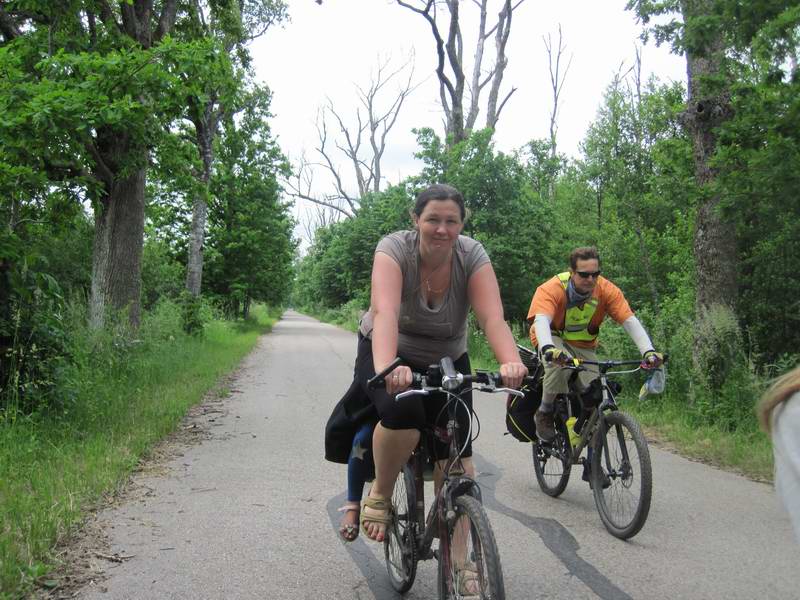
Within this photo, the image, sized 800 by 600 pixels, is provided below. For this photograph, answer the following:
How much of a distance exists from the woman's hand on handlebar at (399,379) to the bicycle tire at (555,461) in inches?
108

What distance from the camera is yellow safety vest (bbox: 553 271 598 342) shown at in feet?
16.9

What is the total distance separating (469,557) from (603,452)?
2289mm

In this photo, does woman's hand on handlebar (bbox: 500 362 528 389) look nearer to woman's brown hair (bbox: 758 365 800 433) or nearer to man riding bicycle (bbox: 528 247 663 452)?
woman's brown hair (bbox: 758 365 800 433)

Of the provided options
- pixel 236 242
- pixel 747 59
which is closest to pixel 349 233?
pixel 236 242

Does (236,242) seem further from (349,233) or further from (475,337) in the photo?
(475,337)

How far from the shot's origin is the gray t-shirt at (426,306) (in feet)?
10.1

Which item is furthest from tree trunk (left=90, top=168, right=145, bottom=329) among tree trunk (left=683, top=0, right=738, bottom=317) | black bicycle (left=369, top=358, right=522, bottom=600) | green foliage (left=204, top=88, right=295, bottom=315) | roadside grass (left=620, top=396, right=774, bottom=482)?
green foliage (left=204, top=88, right=295, bottom=315)

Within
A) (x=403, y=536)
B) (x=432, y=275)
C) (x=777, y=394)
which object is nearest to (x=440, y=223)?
(x=432, y=275)

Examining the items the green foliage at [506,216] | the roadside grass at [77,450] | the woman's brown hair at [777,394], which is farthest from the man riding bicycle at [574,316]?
the green foliage at [506,216]

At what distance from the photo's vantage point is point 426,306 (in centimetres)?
311

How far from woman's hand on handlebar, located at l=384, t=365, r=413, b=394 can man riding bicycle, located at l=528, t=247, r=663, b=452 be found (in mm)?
2330

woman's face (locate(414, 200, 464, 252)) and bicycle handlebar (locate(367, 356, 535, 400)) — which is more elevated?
woman's face (locate(414, 200, 464, 252))

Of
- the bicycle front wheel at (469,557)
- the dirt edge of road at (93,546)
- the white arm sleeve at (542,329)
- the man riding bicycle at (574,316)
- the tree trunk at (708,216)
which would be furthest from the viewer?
the tree trunk at (708,216)

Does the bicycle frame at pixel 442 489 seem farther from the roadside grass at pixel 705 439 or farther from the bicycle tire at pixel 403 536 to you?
the roadside grass at pixel 705 439
